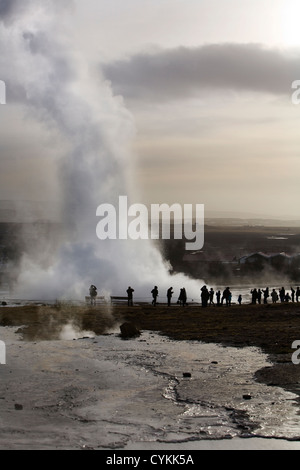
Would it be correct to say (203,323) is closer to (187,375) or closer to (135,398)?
(187,375)

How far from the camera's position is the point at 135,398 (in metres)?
14.4

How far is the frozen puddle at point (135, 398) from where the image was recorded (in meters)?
12.0

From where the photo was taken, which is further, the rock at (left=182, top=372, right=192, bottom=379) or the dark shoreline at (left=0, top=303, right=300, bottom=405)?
the dark shoreline at (left=0, top=303, right=300, bottom=405)

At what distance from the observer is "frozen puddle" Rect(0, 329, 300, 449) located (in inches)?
472

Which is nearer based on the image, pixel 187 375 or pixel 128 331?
pixel 187 375

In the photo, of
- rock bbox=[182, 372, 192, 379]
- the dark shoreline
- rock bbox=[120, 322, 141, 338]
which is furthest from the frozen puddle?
rock bbox=[120, 322, 141, 338]

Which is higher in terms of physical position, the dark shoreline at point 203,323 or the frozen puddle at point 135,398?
the dark shoreline at point 203,323

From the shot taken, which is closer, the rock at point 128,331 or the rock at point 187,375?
the rock at point 187,375

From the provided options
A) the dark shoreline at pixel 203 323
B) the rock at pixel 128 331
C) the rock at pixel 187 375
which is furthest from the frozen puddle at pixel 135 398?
the rock at pixel 128 331

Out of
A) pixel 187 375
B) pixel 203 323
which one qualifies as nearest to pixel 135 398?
pixel 187 375

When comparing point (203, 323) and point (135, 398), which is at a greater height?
point (203, 323)

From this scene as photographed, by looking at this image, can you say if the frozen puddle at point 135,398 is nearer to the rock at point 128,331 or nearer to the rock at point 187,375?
the rock at point 187,375

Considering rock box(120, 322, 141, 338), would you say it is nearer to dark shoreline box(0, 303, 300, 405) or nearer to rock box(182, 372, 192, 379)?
dark shoreline box(0, 303, 300, 405)

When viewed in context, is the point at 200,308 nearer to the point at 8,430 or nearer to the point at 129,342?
the point at 129,342
